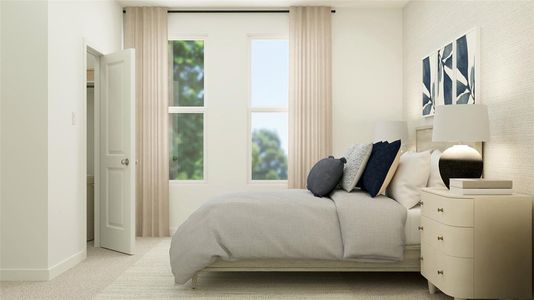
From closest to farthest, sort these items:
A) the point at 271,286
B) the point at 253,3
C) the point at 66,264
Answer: the point at 271,286
the point at 66,264
the point at 253,3

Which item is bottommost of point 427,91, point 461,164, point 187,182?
point 187,182

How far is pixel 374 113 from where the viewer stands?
5680mm

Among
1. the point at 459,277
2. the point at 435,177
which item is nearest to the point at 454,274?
the point at 459,277

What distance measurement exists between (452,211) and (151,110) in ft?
12.4

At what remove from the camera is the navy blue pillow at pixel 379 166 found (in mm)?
3504

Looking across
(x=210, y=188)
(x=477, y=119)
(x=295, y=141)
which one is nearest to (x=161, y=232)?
(x=210, y=188)

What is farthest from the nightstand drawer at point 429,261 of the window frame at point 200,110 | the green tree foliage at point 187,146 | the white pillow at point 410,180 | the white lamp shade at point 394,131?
the green tree foliage at point 187,146

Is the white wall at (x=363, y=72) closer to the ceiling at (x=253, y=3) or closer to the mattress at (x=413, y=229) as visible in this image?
the ceiling at (x=253, y=3)

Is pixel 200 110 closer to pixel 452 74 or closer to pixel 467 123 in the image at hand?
pixel 452 74

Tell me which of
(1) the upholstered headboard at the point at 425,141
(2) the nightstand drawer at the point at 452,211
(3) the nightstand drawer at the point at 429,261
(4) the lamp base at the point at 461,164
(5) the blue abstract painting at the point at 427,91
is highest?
(5) the blue abstract painting at the point at 427,91

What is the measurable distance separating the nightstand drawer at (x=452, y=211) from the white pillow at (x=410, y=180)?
17.2 inches

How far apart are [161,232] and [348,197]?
284 centimetres

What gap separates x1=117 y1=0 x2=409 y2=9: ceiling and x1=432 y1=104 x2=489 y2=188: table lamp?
2.62m

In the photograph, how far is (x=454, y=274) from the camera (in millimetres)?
2760
